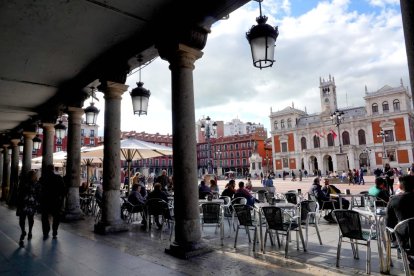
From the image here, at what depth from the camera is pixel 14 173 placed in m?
12.3

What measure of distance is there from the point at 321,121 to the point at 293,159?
8680mm

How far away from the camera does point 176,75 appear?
418 cm

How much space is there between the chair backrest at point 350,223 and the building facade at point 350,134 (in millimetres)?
37078

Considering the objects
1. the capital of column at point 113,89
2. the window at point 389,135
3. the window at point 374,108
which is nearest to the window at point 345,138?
the window at point 374,108

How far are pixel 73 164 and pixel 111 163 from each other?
7.38 ft

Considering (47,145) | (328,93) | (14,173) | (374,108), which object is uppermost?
(328,93)

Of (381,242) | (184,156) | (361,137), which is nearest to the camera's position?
(381,242)

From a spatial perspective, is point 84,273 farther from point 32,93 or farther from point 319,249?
point 32,93

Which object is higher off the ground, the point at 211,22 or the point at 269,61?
the point at 211,22

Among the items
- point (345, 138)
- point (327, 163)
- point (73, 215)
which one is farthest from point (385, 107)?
point (73, 215)

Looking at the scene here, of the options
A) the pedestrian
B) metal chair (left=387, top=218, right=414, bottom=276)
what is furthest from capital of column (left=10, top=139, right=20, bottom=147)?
metal chair (left=387, top=218, right=414, bottom=276)

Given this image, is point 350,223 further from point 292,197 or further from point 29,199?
point 29,199

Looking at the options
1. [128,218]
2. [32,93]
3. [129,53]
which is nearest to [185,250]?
[129,53]

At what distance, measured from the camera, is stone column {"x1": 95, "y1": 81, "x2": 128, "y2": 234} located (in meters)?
5.64
